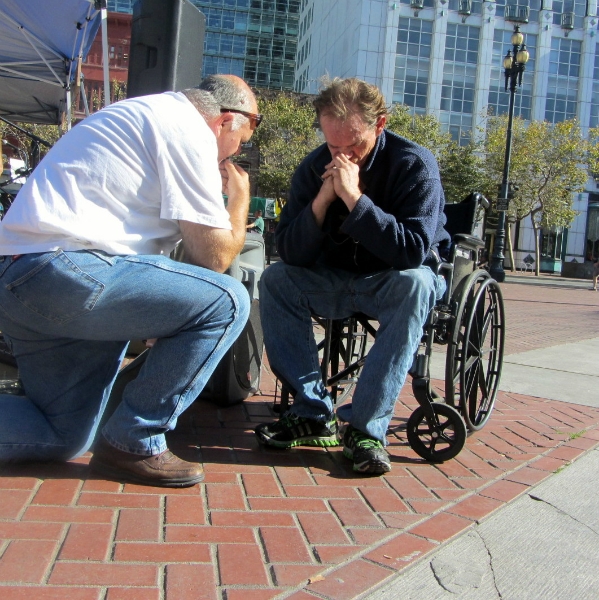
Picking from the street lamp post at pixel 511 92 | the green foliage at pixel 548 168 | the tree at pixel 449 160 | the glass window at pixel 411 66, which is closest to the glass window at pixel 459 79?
the glass window at pixel 411 66

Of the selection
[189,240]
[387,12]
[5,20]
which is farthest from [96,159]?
[387,12]

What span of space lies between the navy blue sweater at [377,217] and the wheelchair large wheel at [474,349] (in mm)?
290

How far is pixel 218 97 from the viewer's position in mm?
2598

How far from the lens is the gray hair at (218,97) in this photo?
2.55m

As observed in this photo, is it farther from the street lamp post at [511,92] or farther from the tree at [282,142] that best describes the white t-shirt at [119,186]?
the tree at [282,142]

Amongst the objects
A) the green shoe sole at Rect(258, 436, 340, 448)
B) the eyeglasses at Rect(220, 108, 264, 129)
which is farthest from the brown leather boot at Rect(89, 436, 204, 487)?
the eyeglasses at Rect(220, 108, 264, 129)

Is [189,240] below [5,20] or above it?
below

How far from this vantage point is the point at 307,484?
2.63 m

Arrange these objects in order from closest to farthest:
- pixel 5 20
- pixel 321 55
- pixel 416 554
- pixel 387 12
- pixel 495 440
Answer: pixel 416 554, pixel 495 440, pixel 5 20, pixel 387 12, pixel 321 55

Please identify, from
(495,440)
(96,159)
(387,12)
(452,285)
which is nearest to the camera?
(96,159)

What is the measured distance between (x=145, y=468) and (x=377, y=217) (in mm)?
1286

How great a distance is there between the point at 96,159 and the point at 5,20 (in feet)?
20.3

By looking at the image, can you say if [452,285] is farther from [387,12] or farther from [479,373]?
[387,12]

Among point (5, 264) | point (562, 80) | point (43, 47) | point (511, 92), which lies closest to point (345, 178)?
point (5, 264)
